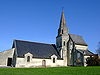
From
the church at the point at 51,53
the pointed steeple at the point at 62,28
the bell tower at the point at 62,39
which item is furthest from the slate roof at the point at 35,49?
the pointed steeple at the point at 62,28

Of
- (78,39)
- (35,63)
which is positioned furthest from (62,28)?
(35,63)

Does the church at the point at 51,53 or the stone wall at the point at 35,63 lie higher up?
the church at the point at 51,53

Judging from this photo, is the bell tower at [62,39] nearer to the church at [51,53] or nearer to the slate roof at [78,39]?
the church at [51,53]

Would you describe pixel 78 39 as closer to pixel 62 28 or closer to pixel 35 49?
pixel 62 28

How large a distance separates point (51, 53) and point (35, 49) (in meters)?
5.54

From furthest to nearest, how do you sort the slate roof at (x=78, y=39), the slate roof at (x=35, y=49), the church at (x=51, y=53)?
the slate roof at (x=78, y=39), the slate roof at (x=35, y=49), the church at (x=51, y=53)

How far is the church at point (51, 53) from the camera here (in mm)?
36469

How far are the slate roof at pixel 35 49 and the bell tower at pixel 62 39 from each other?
180 centimetres

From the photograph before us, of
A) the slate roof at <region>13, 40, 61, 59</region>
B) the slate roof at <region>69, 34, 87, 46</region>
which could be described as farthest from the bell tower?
the slate roof at <region>69, 34, 87, 46</region>

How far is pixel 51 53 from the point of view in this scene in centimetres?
4216

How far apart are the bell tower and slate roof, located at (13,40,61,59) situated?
1800 millimetres

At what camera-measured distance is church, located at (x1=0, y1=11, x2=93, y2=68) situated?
36.5 m

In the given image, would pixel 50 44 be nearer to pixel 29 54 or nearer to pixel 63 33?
pixel 63 33

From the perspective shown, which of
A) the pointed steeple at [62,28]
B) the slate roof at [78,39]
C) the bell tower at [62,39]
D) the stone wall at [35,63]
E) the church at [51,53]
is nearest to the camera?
the stone wall at [35,63]
